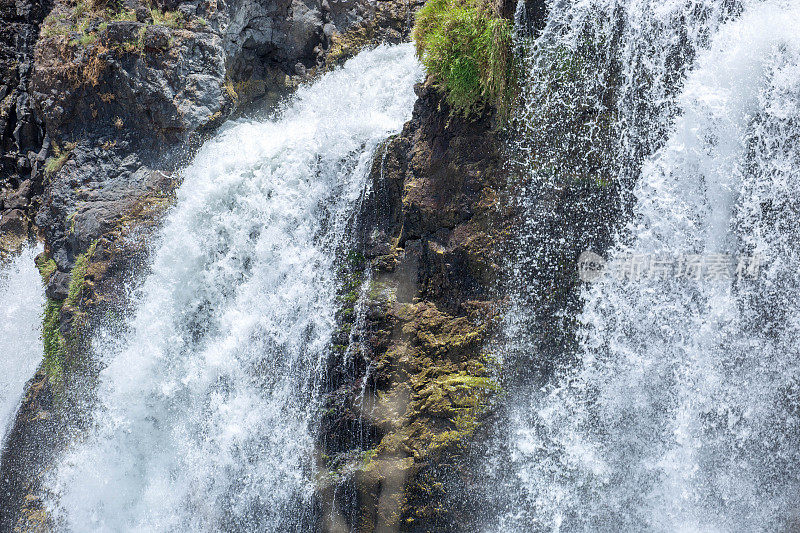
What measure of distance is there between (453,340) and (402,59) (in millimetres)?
3912

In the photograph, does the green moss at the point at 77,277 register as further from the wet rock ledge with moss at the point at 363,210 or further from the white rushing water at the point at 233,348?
the white rushing water at the point at 233,348

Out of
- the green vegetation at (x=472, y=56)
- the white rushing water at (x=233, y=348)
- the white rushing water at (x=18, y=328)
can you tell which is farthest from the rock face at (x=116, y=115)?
the green vegetation at (x=472, y=56)

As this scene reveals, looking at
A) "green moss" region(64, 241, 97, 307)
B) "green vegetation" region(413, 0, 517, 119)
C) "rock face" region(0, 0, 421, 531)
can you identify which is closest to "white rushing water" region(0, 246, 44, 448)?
"rock face" region(0, 0, 421, 531)

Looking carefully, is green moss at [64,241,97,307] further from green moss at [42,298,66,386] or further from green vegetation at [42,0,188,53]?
green vegetation at [42,0,188,53]

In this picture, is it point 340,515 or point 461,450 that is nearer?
point 461,450

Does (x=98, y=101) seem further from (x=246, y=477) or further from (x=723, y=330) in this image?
(x=723, y=330)

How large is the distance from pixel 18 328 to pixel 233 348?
3957 millimetres

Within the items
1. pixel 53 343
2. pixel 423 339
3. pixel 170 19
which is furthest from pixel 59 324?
pixel 423 339

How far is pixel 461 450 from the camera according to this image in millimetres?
5375

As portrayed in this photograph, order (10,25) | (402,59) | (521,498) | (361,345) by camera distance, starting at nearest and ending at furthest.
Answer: (521,498), (361,345), (402,59), (10,25)

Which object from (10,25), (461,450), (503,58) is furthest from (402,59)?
(10,25)

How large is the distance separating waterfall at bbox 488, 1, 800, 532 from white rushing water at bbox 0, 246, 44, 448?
21.3ft

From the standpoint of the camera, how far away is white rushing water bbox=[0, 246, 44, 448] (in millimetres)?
8242

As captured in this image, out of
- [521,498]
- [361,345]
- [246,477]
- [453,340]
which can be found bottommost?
[246,477]
